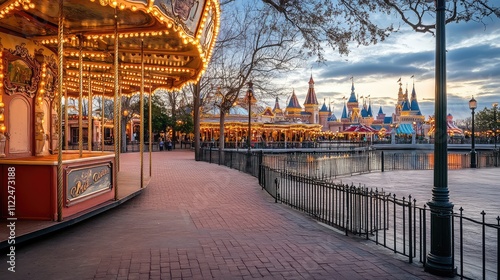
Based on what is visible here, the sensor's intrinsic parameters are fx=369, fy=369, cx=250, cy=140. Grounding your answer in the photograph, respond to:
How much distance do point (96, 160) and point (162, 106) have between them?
44.7 meters

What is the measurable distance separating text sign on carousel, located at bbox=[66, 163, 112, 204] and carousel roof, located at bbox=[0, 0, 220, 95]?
2413 mm

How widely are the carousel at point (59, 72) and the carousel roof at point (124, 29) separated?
2cm

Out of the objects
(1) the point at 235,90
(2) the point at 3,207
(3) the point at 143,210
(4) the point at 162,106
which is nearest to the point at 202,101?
(1) the point at 235,90

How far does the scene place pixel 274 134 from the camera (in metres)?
66.1

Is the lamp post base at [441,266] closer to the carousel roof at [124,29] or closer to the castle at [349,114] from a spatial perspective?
the carousel roof at [124,29]

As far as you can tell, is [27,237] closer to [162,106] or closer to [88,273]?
[88,273]

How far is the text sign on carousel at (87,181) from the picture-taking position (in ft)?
23.2

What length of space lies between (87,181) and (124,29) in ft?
12.5

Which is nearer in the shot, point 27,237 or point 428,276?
point 428,276

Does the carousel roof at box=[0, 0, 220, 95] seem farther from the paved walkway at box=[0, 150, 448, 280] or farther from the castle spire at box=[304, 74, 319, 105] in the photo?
the castle spire at box=[304, 74, 319, 105]

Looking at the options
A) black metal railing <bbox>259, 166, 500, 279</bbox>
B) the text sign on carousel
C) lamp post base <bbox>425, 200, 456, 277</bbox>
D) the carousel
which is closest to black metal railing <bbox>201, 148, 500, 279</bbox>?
black metal railing <bbox>259, 166, 500, 279</bbox>

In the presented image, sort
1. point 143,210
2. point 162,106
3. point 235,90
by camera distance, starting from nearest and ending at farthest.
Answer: point 143,210 → point 235,90 → point 162,106

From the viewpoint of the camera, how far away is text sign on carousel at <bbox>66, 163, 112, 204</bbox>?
709cm

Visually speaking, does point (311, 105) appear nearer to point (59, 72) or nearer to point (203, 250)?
point (59, 72)
